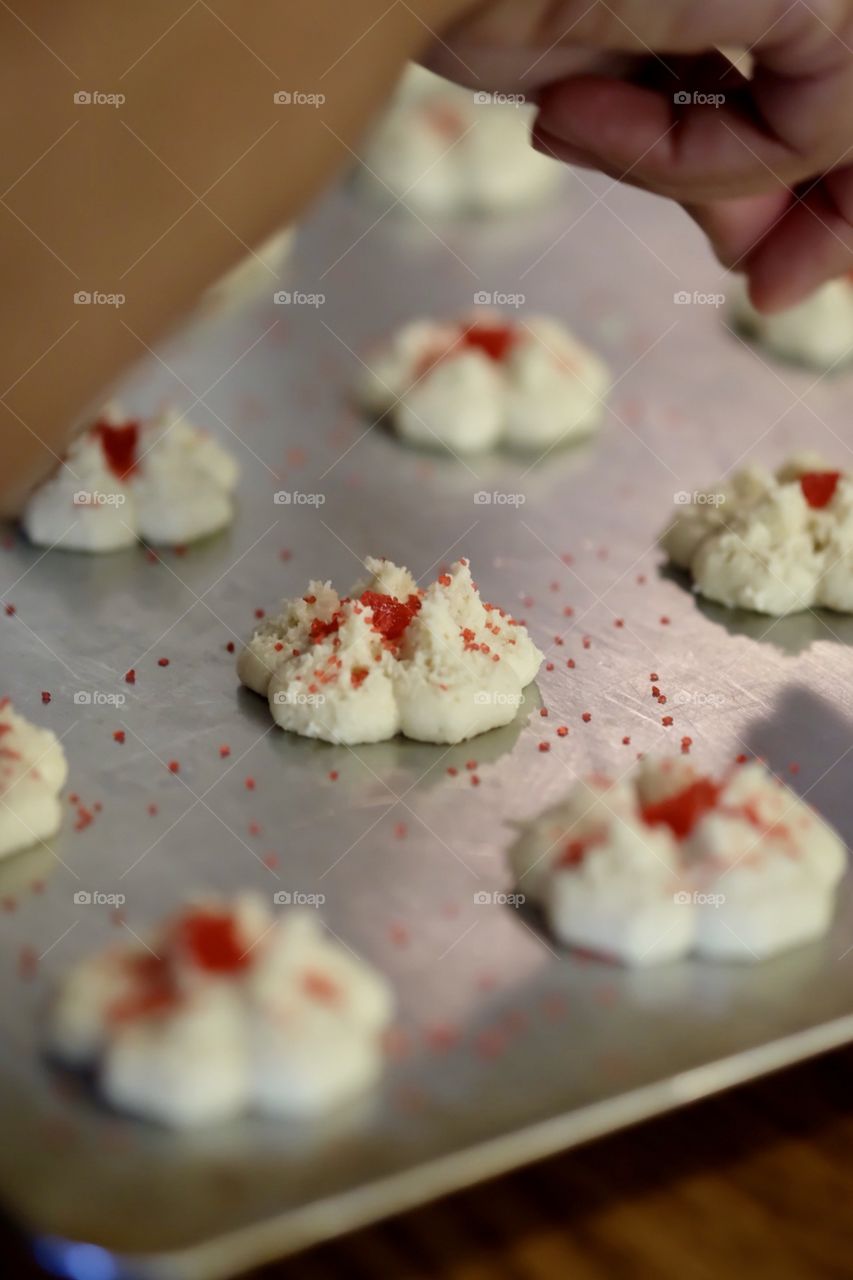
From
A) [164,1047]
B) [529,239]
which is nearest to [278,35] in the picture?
[164,1047]

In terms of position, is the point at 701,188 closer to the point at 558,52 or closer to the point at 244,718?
the point at 558,52

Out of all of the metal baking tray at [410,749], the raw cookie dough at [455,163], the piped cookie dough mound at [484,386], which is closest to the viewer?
the metal baking tray at [410,749]
